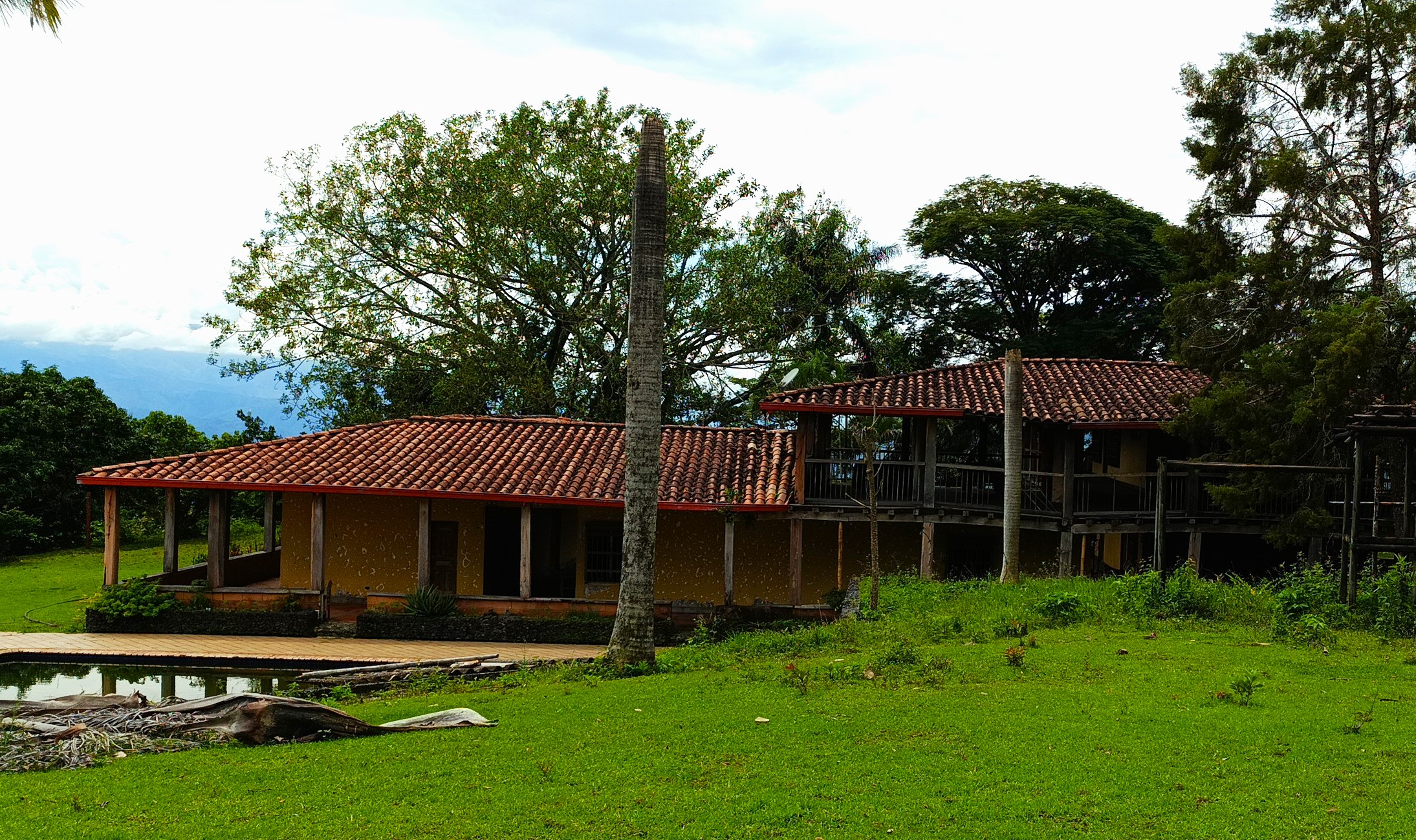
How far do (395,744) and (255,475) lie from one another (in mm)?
12924

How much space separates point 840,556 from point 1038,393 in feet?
16.9

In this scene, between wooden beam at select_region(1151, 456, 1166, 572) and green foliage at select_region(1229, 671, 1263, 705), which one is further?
wooden beam at select_region(1151, 456, 1166, 572)

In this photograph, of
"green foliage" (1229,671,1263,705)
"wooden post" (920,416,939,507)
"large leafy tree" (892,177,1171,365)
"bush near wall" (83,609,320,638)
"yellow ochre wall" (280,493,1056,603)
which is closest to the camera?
"green foliage" (1229,671,1263,705)

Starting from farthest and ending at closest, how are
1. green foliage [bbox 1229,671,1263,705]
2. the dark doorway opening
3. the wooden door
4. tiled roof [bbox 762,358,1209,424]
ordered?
the dark doorway opening → the wooden door → tiled roof [bbox 762,358,1209,424] → green foliage [bbox 1229,671,1263,705]

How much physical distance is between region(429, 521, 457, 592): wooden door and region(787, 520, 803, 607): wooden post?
6.55 metres

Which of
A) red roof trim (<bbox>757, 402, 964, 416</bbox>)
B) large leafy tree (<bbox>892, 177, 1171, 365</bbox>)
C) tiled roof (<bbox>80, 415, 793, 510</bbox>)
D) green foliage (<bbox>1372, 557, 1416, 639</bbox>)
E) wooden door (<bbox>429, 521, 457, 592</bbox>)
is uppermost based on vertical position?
large leafy tree (<bbox>892, 177, 1171, 365</bbox>)

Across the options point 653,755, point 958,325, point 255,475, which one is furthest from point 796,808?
point 958,325

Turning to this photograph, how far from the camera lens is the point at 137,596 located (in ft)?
63.2

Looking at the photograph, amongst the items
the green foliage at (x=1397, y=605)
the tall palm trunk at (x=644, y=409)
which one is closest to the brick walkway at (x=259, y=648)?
the tall palm trunk at (x=644, y=409)

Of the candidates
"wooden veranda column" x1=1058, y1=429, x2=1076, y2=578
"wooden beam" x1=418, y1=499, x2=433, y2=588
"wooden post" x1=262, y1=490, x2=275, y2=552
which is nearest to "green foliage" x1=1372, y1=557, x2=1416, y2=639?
"wooden veranda column" x1=1058, y1=429, x2=1076, y2=578

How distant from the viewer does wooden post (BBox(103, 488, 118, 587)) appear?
19469 millimetres

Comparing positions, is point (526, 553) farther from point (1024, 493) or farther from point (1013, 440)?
point (1024, 493)

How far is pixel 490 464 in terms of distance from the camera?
21125 mm

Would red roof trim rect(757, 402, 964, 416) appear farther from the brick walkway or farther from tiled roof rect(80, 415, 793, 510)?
the brick walkway
